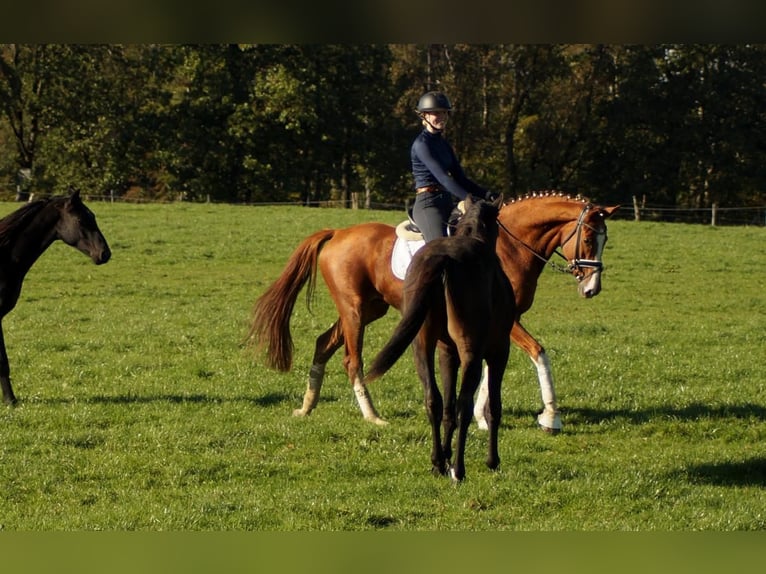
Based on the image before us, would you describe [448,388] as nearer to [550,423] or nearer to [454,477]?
[454,477]

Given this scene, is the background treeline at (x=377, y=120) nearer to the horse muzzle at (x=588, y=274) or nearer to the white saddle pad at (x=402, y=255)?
the horse muzzle at (x=588, y=274)

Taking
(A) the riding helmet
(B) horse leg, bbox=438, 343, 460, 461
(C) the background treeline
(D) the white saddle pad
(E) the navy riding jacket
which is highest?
(C) the background treeline

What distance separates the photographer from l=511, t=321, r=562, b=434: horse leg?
994 centimetres

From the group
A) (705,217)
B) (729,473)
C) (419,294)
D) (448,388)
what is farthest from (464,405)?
(705,217)

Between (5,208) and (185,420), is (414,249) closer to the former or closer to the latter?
(185,420)

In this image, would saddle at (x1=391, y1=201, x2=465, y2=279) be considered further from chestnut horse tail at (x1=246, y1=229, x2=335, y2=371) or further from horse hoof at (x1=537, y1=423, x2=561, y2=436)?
horse hoof at (x1=537, y1=423, x2=561, y2=436)

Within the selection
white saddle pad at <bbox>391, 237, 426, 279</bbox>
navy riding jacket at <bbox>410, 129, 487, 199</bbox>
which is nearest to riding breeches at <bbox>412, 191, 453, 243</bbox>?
navy riding jacket at <bbox>410, 129, 487, 199</bbox>

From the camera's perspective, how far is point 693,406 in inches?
445

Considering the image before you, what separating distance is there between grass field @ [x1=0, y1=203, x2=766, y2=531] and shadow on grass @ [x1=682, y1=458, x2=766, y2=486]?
0.08 ft

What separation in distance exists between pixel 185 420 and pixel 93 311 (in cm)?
1045

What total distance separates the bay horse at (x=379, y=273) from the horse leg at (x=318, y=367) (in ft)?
0.04

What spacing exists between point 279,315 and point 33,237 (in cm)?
312


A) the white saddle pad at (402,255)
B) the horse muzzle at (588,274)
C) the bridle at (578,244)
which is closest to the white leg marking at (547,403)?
the horse muzzle at (588,274)

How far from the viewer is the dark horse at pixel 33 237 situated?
10977 mm
